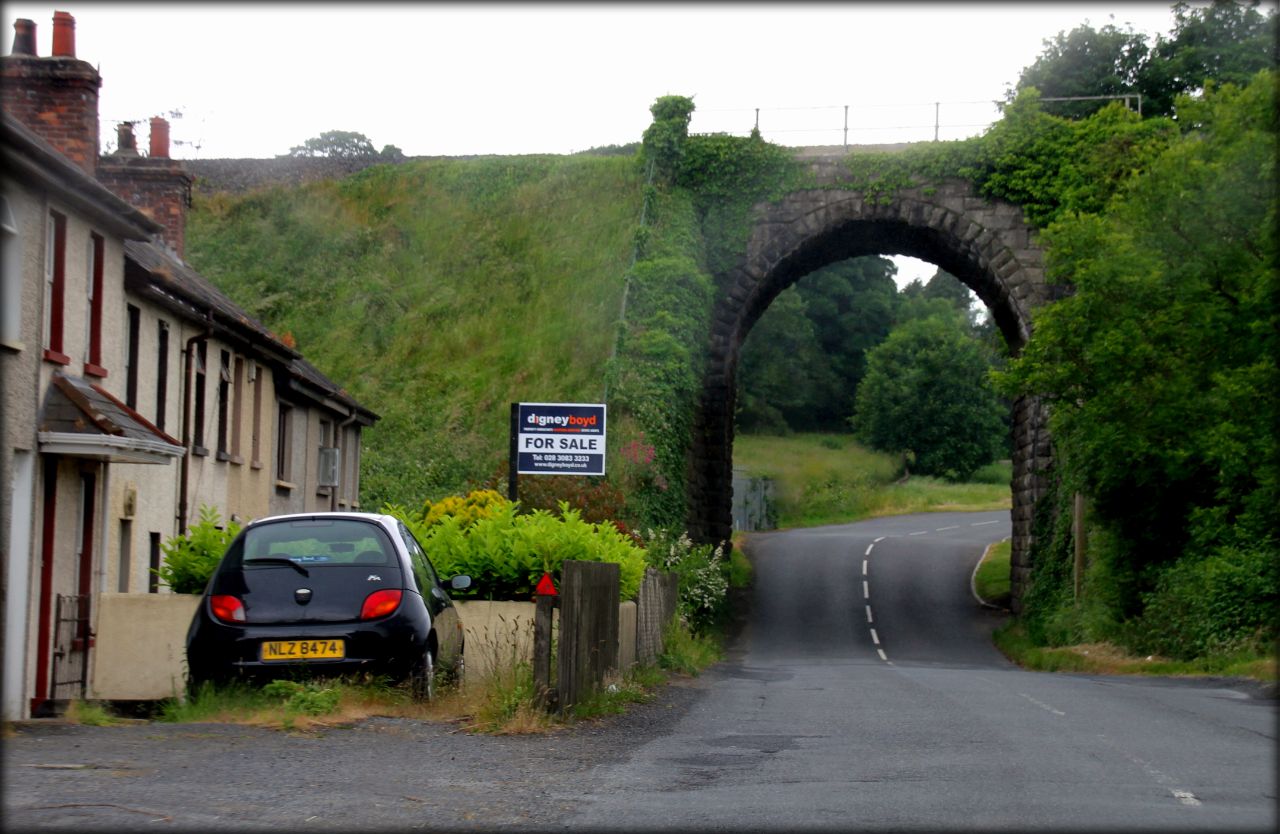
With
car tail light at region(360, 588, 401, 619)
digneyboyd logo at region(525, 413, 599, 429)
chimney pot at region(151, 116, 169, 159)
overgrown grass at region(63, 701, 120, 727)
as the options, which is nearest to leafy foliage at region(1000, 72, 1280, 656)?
digneyboyd logo at region(525, 413, 599, 429)

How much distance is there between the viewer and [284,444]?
27594 mm

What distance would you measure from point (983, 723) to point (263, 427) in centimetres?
1637

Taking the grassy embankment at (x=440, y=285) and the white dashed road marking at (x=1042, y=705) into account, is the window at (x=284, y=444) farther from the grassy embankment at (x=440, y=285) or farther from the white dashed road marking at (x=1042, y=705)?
the white dashed road marking at (x=1042, y=705)

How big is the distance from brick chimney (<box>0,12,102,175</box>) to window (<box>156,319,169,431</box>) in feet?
8.45

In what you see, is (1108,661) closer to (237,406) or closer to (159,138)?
(237,406)

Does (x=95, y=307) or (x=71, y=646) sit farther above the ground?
(x=95, y=307)

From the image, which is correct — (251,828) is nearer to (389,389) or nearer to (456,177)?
(389,389)

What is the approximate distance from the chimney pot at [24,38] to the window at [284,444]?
9.91 metres

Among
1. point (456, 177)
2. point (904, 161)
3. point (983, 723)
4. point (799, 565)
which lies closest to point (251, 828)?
point (983, 723)

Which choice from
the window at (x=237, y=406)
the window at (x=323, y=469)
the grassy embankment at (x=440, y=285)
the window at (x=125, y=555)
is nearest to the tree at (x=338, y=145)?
the grassy embankment at (x=440, y=285)

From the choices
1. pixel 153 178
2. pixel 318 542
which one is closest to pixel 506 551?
pixel 318 542

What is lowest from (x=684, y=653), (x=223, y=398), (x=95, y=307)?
(x=684, y=653)

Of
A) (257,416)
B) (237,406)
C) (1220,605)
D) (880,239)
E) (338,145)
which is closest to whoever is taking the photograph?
(1220,605)

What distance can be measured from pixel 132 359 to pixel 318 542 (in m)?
8.54
